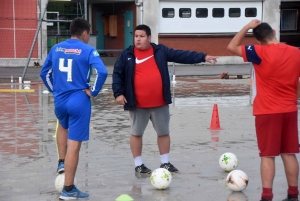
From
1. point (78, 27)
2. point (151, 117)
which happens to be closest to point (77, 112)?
point (78, 27)

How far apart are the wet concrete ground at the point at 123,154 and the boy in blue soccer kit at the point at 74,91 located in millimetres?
421

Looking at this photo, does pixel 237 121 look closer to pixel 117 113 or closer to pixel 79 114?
pixel 117 113

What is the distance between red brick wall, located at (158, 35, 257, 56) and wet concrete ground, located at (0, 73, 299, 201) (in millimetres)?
15663

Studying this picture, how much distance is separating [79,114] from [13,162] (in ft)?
7.44

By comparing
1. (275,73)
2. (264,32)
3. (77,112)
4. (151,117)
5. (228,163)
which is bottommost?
(228,163)

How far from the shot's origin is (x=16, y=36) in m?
27.8

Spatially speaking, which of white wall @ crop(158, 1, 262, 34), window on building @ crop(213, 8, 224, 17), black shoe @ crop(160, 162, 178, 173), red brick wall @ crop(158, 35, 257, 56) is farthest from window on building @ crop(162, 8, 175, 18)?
black shoe @ crop(160, 162, 178, 173)

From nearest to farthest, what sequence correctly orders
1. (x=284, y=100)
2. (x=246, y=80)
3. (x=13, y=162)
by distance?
(x=284, y=100)
(x=13, y=162)
(x=246, y=80)

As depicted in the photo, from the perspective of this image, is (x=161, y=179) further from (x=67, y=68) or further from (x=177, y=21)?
(x=177, y=21)

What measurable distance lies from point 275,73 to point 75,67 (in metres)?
2.17

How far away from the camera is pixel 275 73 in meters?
6.17

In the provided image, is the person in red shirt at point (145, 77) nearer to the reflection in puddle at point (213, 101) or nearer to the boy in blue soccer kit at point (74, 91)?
the boy in blue soccer kit at point (74, 91)

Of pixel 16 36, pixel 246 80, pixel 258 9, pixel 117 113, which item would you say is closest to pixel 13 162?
pixel 117 113

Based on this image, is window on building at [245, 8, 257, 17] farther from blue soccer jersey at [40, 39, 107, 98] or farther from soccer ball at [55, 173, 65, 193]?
soccer ball at [55, 173, 65, 193]
